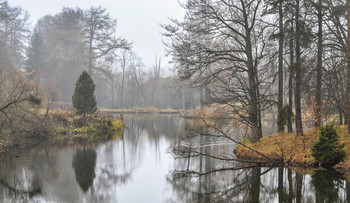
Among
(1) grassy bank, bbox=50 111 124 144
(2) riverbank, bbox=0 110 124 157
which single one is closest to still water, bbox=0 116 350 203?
(2) riverbank, bbox=0 110 124 157

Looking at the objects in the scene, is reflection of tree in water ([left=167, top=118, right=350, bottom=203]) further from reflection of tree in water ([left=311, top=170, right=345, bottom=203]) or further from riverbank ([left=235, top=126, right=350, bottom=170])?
riverbank ([left=235, top=126, right=350, bottom=170])

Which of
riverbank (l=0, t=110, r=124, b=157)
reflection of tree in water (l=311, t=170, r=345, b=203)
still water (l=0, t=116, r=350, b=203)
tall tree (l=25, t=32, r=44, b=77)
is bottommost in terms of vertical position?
still water (l=0, t=116, r=350, b=203)

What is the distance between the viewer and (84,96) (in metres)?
24.5

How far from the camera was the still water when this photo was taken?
877cm

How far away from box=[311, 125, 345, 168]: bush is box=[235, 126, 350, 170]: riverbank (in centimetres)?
25

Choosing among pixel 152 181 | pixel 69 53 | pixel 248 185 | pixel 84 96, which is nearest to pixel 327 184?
pixel 248 185

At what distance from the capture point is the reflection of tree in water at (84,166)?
10.6 metres

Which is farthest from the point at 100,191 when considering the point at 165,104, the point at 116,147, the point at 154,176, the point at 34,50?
the point at 165,104

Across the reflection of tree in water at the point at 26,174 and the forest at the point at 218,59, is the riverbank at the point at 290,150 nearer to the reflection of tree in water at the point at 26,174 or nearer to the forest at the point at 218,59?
the forest at the point at 218,59

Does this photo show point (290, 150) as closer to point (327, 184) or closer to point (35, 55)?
point (327, 184)

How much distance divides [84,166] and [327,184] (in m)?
9.01

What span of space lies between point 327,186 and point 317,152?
223 cm

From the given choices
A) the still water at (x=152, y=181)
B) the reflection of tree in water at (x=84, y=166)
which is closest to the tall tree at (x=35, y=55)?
the reflection of tree in water at (x=84, y=166)

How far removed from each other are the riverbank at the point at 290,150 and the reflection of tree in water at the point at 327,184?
0.87 meters
